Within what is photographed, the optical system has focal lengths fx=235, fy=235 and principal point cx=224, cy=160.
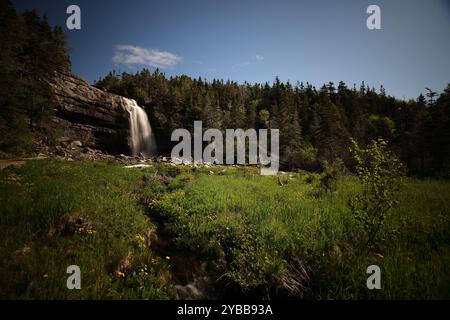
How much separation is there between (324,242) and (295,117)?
55.2 meters

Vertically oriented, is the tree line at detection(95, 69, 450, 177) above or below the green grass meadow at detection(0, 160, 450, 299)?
above

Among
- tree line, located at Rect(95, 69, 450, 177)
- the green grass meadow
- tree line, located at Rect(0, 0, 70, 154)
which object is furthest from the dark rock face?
the green grass meadow

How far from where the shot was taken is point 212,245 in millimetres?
7551

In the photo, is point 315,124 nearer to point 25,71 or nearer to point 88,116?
point 88,116

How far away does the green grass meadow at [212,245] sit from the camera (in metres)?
5.07

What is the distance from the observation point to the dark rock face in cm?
3736

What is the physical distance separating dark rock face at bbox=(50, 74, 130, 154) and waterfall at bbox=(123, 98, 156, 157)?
1.20 metres

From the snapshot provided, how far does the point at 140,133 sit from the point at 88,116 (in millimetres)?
9214

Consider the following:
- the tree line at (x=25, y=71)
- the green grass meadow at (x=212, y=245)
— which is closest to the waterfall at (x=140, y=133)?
the tree line at (x=25, y=71)

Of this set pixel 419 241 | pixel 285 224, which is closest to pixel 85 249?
pixel 285 224

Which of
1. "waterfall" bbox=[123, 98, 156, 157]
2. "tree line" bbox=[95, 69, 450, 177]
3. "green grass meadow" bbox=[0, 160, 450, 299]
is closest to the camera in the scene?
"green grass meadow" bbox=[0, 160, 450, 299]

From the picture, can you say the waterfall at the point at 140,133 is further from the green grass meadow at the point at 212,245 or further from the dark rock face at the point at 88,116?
the green grass meadow at the point at 212,245

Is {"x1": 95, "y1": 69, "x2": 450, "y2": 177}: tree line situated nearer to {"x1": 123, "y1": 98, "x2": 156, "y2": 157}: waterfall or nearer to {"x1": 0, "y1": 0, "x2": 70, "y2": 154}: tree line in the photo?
{"x1": 123, "y1": 98, "x2": 156, "y2": 157}: waterfall
